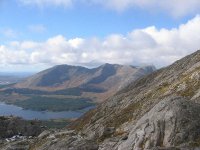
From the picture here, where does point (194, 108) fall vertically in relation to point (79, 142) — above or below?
above

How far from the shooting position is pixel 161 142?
45438 millimetres

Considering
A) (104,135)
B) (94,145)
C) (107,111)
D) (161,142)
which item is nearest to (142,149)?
(161,142)

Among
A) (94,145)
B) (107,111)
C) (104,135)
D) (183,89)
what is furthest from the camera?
(107,111)

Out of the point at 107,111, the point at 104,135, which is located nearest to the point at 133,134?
the point at 104,135

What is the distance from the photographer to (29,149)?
103 meters

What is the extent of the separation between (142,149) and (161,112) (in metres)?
6.17

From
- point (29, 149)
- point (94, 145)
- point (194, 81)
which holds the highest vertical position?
point (194, 81)

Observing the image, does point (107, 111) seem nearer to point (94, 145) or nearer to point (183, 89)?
point (183, 89)

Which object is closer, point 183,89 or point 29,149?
point 183,89

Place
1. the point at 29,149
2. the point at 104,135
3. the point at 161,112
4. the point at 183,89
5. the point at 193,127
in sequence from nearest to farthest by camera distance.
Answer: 1. the point at 193,127
2. the point at 161,112
3. the point at 104,135
4. the point at 183,89
5. the point at 29,149

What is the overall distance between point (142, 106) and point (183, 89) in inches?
492

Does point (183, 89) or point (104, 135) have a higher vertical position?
point (183, 89)

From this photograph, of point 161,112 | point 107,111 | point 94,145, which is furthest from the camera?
point 107,111

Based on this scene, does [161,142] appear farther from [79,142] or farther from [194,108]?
[79,142]
